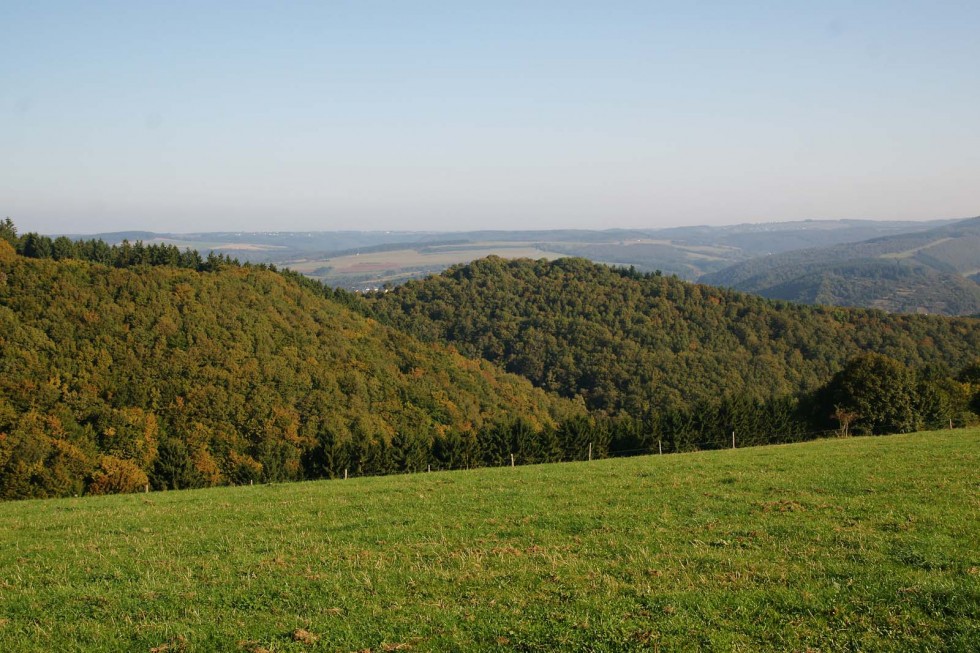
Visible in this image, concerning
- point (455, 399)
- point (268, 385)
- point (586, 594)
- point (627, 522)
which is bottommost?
point (455, 399)

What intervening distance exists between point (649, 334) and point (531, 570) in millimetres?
135983

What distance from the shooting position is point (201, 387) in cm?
7375

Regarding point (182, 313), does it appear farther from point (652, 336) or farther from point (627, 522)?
point (652, 336)

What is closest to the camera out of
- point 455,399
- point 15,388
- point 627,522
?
point 627,522

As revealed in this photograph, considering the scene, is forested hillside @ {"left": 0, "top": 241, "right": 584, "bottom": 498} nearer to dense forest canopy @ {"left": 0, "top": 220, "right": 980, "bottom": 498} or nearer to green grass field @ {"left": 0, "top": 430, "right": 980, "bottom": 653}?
dense forest canopy @ {"left": 0, "top": 220, "right": 980, "bottom": 498}

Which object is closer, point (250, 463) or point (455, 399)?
point (250, 463)

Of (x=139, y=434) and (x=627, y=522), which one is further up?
(x=627, y=522)

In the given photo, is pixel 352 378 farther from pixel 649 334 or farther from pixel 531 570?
pixel 531 570

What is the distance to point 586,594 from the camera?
10172mm

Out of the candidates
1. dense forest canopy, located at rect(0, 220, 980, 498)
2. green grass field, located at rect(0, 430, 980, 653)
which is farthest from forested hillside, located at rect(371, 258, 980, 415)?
green grass field, located at rect(0, 430, 980, 653)

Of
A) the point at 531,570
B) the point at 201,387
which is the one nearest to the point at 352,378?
the point at 201,387

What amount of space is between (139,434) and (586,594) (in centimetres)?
6481

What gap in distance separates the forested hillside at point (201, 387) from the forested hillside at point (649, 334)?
97.5ft

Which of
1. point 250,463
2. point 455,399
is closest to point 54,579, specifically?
point 250,463
